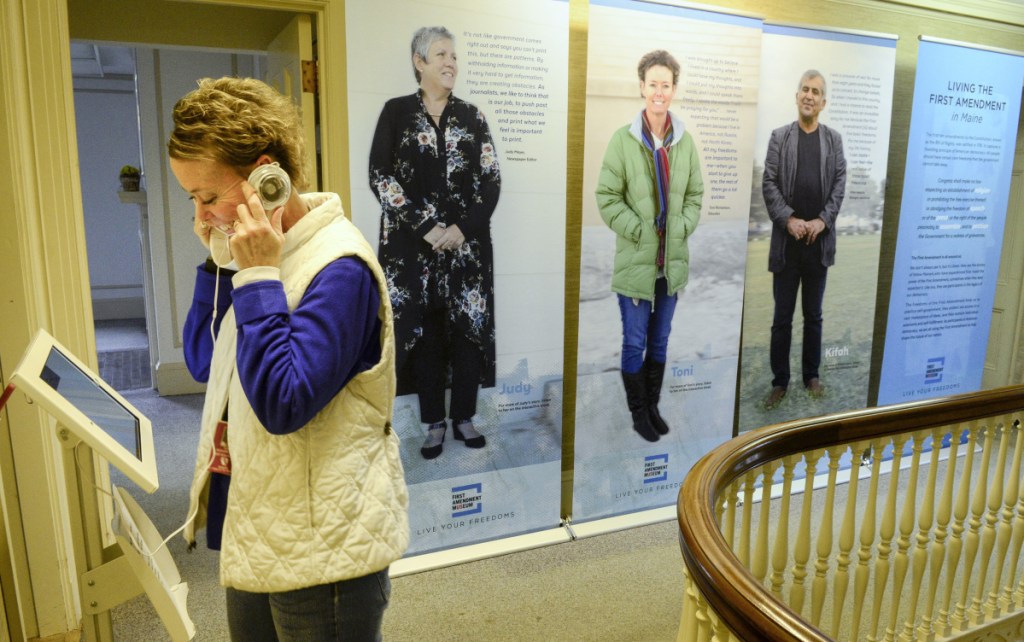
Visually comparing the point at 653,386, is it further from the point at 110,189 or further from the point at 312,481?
the point at 110,189

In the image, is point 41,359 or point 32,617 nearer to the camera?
point 41,359

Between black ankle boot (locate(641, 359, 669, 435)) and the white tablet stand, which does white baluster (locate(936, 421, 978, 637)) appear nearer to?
black ankle boot (locate(641, 359, 669, 435))

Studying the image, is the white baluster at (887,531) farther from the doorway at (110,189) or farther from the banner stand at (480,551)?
the doorway at (110,189)

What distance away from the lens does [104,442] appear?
112 centimetres

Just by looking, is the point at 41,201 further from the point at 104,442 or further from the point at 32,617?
the point at 104,442

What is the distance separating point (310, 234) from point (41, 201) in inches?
62.2

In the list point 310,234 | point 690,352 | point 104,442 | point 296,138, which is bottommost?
point 690,352

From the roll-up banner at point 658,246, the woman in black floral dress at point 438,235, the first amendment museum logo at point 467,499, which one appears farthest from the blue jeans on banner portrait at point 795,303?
the first amendment museum logo at point 467,499

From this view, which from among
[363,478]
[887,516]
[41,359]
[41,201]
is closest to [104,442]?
[41,359]

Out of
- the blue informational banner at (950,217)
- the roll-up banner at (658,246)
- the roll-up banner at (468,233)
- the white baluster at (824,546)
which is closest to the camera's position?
the white baluster at (824,546)

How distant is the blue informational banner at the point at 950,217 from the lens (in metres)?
4.04

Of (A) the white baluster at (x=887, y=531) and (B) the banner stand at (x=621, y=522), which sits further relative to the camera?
(B) the banner stand at (x=621, y=522)

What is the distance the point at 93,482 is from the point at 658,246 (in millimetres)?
2600

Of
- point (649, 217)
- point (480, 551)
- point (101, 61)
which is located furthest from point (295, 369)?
point (101, 61)
